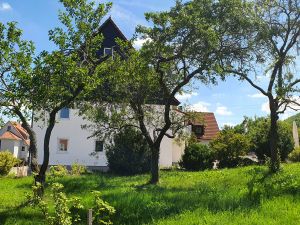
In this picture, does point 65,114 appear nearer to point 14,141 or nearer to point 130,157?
point 130,157

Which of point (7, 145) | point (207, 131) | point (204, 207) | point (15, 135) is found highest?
point (15, 135)

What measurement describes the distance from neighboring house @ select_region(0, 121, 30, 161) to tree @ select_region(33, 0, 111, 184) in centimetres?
5408

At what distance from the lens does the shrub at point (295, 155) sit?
117 ft

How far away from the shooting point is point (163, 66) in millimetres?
21484

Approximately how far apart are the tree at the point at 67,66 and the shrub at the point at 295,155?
2296 cm

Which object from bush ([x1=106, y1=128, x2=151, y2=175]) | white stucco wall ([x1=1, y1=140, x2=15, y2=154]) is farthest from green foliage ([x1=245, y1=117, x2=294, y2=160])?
white stucco wall ([x1=1, y1=140, x2=15, y2=154])

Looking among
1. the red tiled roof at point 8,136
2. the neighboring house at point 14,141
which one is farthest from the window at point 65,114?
the red tiled roof at point 8,136

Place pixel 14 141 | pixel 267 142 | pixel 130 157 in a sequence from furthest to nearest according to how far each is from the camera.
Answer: pixel 14 141 → pixel 267 142 → pixel 130 157

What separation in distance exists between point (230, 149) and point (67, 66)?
809 inches

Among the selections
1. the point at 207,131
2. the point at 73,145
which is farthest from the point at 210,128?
the point at 73,145

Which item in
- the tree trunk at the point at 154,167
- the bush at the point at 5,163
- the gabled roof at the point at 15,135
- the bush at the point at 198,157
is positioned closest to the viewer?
the tree trunk at the point at 154,167

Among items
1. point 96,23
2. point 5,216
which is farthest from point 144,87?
point 5,216

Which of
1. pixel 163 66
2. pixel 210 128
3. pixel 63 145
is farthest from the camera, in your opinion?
pixel 210 128

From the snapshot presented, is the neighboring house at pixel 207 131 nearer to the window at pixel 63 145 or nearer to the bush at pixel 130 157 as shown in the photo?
the window at pixel 63 145
